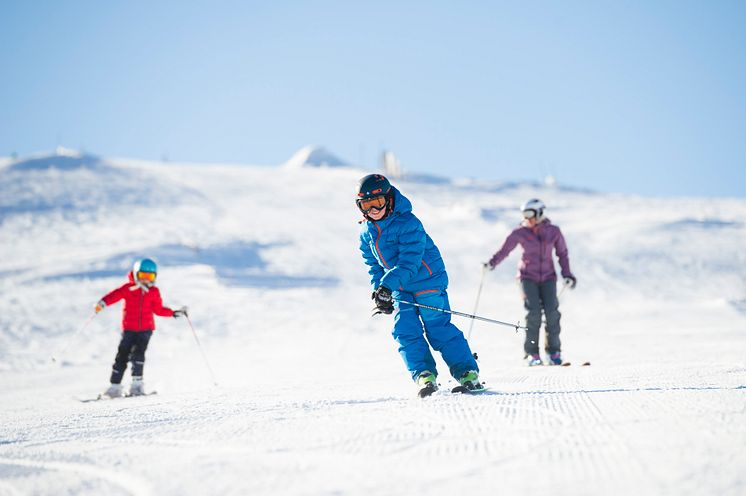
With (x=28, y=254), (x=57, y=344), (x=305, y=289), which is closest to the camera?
(x=57, y=344)

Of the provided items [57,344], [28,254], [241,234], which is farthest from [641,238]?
[28,254]

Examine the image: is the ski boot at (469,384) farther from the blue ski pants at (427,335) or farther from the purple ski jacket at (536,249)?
the purple ski jacket at (536,249)

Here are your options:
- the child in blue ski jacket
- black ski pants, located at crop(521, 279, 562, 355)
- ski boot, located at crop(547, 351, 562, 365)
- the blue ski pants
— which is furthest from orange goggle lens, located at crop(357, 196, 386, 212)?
ski boot, located at crop(547, 351, 562, 365)

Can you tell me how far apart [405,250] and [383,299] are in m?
0.46

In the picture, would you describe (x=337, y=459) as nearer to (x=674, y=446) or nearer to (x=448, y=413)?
(x=448, y=413)

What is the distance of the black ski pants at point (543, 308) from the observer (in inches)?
271

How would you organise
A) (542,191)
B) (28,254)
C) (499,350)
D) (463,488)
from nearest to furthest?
(463,488) < (499,350) < (28,254) < (542,191)

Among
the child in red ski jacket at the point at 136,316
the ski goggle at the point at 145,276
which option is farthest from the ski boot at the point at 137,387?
the ski goggle at the point at 145,276

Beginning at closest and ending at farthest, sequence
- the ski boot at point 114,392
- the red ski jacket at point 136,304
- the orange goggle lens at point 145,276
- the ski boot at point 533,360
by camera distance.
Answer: the ski boot at point 114,392 → the ski boot at point 533,360 → the red ski jacket at point 136,304 → the orange goggle lens at point 145,276

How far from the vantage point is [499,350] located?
936 cm

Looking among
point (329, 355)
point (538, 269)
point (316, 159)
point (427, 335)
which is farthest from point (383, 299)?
point (316, 159)

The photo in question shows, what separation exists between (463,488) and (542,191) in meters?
39.2

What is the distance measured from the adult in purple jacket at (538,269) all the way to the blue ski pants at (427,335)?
2743 millimetres

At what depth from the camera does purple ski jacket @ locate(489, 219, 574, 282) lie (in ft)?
23.1
